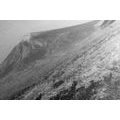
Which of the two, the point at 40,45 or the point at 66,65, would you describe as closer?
the point at 66,65

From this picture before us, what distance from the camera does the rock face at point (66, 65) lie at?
4375mm

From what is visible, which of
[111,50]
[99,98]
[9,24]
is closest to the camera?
[99,98]

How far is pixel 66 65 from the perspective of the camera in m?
4.84

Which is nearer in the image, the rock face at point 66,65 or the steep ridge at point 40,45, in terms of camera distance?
the rock face at point 66,65

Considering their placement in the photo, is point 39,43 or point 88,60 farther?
point 39,43

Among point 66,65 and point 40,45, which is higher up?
point 40,45

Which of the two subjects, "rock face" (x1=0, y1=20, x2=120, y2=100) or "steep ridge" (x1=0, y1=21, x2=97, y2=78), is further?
"steep ridge" (x1=0, y1=21, x2=97, y2=78)

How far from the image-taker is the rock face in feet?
14.4

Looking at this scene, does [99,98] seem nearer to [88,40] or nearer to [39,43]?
[88,40]

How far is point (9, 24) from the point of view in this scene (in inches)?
211
